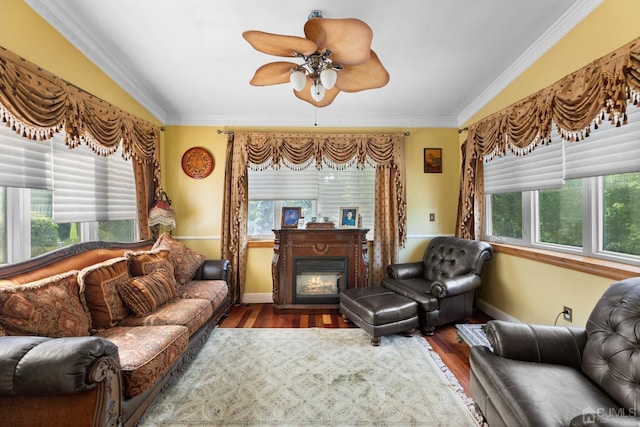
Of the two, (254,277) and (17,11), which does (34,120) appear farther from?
(254,277)

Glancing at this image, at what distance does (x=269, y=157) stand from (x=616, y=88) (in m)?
3.27

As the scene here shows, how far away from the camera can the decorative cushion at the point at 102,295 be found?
1914 mm

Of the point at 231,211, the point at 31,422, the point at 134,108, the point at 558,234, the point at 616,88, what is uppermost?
the point at 134,108

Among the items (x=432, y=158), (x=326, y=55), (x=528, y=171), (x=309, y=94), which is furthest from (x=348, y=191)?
(x=326, y=55)

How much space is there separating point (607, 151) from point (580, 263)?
0.86 meters

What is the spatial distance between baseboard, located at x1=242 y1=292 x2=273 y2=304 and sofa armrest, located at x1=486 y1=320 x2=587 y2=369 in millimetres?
2932

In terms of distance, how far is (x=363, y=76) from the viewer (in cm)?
185

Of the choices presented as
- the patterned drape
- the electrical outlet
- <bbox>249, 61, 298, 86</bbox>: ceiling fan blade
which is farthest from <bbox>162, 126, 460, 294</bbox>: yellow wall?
<bbox>249, 61, 298, 86</bbox>: ceiling fan blade

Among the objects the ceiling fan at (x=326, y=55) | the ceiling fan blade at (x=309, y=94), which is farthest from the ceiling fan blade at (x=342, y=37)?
the ceiling fan blade at (x=309, y=94)

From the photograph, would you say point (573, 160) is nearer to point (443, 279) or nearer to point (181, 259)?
point (443, 279)

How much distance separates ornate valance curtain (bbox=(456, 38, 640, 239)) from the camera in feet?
5.23

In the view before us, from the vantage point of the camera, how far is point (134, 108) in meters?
3.03

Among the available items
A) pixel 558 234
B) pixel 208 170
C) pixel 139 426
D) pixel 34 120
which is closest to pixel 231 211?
pixel 208 170

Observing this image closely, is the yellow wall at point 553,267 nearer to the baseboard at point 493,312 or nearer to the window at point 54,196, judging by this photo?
the baseboard at point 493,312
